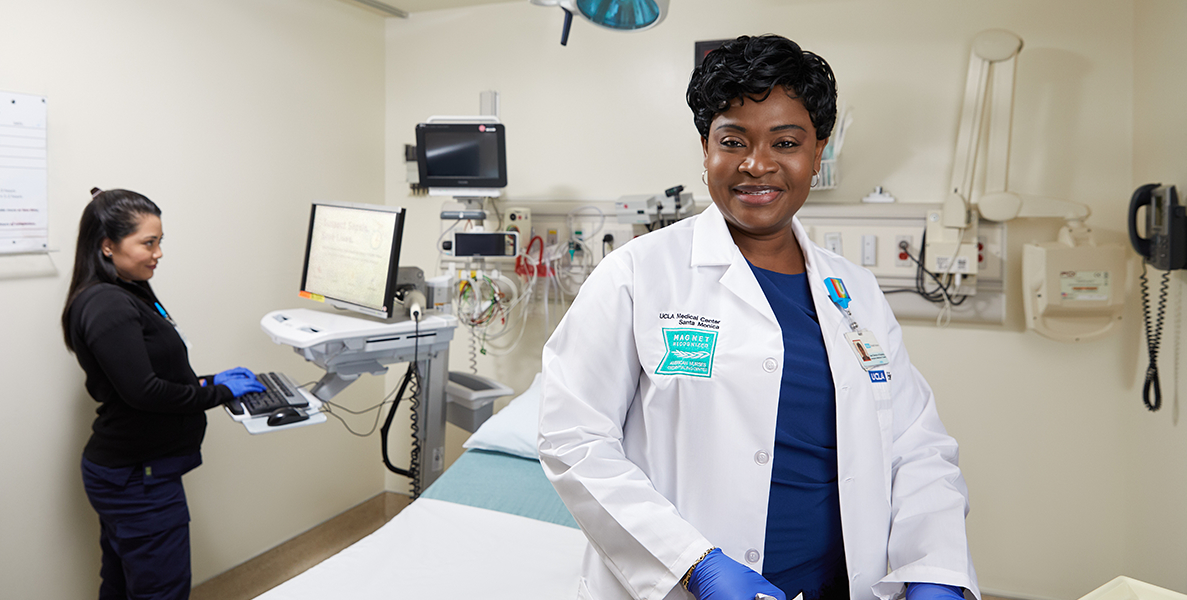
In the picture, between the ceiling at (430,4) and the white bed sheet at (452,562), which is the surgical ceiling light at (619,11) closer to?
the white bed sheet at (452,562)

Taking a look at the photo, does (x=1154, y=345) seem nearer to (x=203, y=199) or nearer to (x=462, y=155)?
(x=462, y=155)

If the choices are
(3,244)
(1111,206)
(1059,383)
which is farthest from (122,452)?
(1111,206)

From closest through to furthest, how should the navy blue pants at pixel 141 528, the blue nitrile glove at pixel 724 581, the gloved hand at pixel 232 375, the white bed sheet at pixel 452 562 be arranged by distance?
the blue nitrile glove at pixel 724 581 < the white bed sheet at pixel 452 562 < the navy blue pants at pixel 141 528 < the gloved hand at pixel 232 375

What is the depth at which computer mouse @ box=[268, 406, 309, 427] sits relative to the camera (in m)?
2.05

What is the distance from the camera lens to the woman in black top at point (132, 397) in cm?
192

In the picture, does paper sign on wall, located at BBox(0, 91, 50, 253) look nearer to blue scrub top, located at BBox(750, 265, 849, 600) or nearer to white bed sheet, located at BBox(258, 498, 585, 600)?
white bed sheet, located at BBox(258, 498, 585, 600)

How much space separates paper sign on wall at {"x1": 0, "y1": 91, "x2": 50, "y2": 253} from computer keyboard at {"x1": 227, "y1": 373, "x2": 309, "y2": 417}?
71cm

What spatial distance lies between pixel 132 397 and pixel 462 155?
141cm

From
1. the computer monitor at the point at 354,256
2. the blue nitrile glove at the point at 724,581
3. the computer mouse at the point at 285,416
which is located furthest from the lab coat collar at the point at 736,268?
the computer mouse at the point at 285,416

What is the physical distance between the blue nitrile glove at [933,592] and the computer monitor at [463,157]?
2.13m

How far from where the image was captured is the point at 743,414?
0.98 meters

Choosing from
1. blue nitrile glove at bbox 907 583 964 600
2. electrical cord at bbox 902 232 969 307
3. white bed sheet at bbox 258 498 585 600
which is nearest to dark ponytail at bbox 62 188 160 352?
white bed sheet at bbox 258 498 585 600

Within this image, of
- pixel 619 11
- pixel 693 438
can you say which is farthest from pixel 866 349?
pixel 619 11

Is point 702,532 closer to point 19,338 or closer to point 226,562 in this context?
point 19,338
